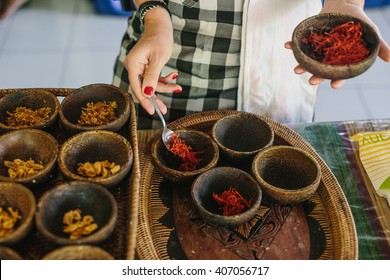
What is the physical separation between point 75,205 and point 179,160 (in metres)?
0.42

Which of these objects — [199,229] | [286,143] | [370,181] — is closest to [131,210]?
[199,229]

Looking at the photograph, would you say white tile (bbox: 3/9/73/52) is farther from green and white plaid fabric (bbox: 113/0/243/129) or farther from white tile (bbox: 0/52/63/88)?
green and white plaid fabric (bbox: 113/0/243/129)

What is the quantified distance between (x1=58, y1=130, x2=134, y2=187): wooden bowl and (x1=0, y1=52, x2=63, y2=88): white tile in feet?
7.04

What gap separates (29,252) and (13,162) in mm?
307

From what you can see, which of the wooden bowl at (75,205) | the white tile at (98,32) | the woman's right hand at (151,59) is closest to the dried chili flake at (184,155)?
the woman's right hand at (151,59)

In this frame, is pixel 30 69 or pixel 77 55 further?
pixel 77 55

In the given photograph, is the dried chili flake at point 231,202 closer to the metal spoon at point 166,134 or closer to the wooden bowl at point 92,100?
the metal spoon at point 166,134

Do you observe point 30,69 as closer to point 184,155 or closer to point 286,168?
point 184,155

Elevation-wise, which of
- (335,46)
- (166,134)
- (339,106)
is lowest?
(339,106)

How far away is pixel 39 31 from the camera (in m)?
3.85

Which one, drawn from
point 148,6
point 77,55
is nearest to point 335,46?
point 148,6

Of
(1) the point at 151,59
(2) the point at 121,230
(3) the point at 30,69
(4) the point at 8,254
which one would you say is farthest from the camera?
(3) the point at 30,69

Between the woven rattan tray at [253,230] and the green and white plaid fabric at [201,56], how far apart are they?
48 centimetres

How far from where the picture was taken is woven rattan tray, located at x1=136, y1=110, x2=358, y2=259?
1.22 metres
